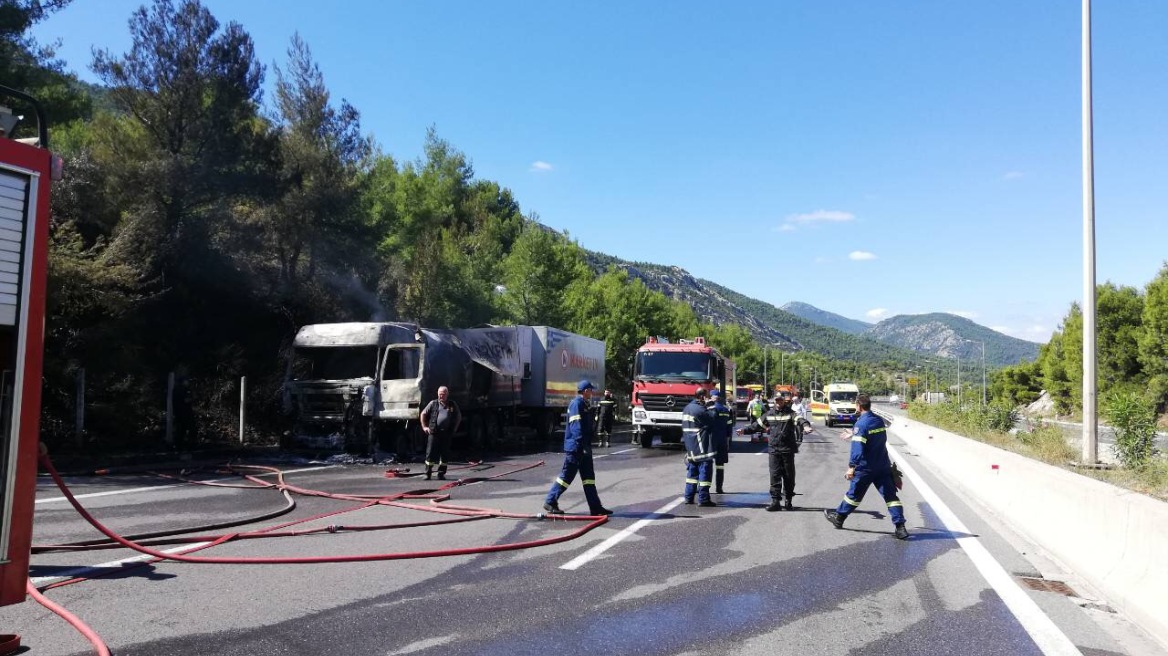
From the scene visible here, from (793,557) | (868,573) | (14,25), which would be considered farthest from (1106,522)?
(14,25)

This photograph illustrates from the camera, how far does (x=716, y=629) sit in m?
5.52

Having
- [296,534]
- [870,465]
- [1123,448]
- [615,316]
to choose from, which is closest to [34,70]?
[296,534]

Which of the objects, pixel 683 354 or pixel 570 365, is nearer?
pixel 683 354

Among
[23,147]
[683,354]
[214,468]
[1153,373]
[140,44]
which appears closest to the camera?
[23,147]

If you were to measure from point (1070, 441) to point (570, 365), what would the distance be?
49.0ft

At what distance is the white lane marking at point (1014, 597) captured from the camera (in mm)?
5316

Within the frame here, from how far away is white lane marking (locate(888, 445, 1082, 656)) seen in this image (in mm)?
5316

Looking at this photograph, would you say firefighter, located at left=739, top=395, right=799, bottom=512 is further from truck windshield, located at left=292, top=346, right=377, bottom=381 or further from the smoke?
the smoke

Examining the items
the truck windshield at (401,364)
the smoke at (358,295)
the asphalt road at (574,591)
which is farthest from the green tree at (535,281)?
the asphalt road at (574,591)

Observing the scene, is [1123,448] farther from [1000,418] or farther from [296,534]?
[296,534]

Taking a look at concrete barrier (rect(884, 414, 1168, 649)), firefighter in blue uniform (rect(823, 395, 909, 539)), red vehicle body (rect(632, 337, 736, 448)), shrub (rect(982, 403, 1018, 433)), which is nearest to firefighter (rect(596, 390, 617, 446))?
red vehicle body (rect(632, 337, 736, 448))

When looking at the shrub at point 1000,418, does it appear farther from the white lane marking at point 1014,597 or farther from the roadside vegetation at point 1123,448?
the white lane marking at point 1014,597

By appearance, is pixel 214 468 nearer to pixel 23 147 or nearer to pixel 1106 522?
pixel 23 147

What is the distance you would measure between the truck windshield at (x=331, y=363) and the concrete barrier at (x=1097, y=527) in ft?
41.9
